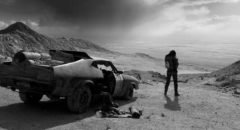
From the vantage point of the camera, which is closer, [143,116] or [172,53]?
[143,116]

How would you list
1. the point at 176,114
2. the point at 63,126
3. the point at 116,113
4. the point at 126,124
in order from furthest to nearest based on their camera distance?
the point at 176,114, the point at 116,113, the point at 126,124, the point at 63,126

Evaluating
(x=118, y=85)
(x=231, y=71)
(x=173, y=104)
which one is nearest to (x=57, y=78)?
(x=118, y=85)

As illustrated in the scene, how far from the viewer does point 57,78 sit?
7.67m

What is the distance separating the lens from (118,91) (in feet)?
34.3

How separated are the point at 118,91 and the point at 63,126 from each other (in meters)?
3.43

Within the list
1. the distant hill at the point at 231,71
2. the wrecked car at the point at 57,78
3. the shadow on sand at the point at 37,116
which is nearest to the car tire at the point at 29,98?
the wrecked car at the point at 57,78

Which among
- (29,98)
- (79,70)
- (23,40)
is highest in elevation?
(23,40)

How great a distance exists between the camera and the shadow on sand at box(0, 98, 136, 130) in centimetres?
720

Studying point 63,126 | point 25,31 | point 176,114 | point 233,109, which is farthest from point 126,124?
point 25,31

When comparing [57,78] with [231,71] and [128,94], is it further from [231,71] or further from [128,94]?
[231,71]

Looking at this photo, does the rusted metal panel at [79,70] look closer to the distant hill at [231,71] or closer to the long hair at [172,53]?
the long hair at [172,53]

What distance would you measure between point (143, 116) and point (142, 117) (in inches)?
6.7

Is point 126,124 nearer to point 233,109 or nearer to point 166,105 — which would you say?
point 166,105

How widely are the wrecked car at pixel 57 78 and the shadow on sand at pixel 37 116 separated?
359 millimetres
